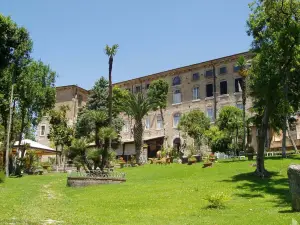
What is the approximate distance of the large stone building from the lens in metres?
44.6

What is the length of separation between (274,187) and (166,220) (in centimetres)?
819

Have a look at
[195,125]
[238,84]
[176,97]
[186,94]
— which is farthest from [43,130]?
[238,84]

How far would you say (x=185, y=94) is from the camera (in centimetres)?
4828

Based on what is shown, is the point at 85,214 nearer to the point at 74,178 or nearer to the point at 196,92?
the point at 74,178

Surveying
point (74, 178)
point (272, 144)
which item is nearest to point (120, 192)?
point (74, 178)

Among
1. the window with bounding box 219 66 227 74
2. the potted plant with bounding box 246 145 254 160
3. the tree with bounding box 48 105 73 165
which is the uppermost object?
the window with bounding box 219 66 227 74

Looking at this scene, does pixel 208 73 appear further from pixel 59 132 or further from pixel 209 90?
pixel 59 132

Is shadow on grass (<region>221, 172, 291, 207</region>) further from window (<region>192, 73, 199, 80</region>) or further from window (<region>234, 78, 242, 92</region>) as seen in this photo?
window (<region>192, 73, 199, 80</region>)

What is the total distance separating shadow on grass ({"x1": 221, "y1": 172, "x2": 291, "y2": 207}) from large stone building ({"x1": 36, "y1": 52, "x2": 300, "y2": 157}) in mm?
22359

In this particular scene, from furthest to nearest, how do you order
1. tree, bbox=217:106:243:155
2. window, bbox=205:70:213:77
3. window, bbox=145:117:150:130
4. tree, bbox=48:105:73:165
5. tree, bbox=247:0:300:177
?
window, bbox=145:117:150:130
window, bbox=205:70:213:77
tree, bbox=48:105:73:165
tree, bbox=217:106:243:155
tree, bbox=247:0:300:177

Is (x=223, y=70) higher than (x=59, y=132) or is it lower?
higher

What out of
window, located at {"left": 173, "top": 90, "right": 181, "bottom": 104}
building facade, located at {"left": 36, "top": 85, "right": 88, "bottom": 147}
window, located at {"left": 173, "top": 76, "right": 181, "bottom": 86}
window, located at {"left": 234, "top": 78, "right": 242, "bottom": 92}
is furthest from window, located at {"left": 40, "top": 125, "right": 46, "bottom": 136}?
window, located at {"left": 234, "top": 78, "right": 242, "bottom": 92}

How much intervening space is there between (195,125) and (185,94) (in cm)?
1235

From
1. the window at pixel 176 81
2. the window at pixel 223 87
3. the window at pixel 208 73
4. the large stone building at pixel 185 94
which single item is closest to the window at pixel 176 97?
the large stone building at pixel 185 94
